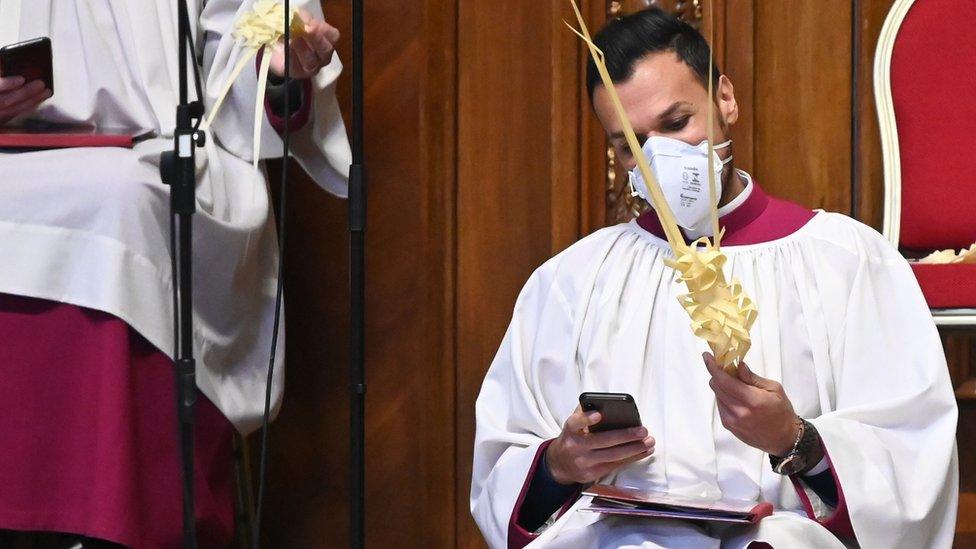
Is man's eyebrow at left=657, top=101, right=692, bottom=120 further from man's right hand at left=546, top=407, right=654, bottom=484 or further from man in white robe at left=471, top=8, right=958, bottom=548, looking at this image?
man's right hand at left=546, top=407, right=654, bottom=484

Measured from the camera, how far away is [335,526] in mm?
3283

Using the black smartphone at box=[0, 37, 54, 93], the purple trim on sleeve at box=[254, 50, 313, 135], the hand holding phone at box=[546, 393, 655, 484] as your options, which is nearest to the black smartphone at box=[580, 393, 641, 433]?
the hand holding phone at box=[546, 393, 655, 484]

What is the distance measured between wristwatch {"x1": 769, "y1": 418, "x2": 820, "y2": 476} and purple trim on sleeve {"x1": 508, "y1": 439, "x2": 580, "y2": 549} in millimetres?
354

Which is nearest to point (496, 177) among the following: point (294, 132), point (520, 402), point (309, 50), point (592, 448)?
point (294, 132)

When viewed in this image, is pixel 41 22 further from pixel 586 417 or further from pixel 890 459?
pixel 890 459

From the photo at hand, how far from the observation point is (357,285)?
2.32m

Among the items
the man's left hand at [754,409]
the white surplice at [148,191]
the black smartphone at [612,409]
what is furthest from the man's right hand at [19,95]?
the man's left hand at [754,409]

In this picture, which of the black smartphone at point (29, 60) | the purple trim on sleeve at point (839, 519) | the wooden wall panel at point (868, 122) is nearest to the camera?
the purple trim on sleeve at point (839, 519)

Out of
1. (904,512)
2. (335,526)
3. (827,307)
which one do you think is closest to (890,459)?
(904,512)

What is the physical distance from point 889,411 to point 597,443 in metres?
0.47

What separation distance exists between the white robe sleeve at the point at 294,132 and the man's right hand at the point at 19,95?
1.24 feet

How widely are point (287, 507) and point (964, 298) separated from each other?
65.4 inches

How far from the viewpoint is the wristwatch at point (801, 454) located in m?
2.02

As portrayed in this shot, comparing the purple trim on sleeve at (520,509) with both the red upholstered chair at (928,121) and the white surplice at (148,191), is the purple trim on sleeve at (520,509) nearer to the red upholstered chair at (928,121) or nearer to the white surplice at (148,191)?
the white surplice at (148,191)
